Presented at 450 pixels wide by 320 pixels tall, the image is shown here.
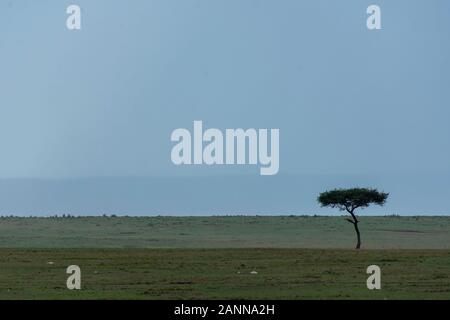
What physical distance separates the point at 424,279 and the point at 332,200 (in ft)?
99.2

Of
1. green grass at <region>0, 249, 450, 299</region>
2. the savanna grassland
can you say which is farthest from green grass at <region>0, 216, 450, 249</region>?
green grass at <region>0, 249, 450, 299</region>

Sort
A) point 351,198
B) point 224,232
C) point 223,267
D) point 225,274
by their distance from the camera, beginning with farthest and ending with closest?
1. point 224,232
2. point 351,198
3. point 223,267
4. point 225,274

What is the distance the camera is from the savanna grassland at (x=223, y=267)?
1692 inches

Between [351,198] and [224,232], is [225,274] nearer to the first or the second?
[351,198]

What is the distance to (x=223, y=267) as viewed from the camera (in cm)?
5381

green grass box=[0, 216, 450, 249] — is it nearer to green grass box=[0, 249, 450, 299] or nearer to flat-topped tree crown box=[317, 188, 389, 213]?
flat-topped tree crown box=[317, 188, 389, 213]

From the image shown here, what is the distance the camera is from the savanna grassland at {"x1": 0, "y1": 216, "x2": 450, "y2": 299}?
4297cm

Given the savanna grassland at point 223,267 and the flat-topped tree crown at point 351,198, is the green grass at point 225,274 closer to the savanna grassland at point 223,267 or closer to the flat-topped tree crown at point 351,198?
the savanna grassland at point 223,267

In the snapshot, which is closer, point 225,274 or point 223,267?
point 225,274

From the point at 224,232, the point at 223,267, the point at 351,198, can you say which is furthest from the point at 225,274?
the point at 224,232

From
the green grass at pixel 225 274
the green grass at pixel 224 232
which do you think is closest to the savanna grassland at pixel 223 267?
the green grass at pixel 225 274
